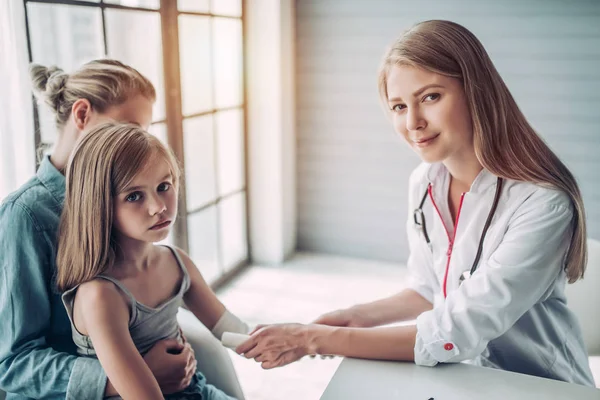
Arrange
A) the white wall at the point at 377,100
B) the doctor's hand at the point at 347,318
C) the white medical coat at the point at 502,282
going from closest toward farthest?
the white medical coat at the point at 502,282
the doctor's hand at the point at 347,318
the white wall at the point at 377,100

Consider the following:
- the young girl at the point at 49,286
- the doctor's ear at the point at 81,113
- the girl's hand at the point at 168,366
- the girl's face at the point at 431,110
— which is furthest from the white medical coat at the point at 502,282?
the doctor's ear at the point at 81,113

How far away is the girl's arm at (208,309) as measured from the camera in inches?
61.4

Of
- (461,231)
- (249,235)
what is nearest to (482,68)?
(461,231)

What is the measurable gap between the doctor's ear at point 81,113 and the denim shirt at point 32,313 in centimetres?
21

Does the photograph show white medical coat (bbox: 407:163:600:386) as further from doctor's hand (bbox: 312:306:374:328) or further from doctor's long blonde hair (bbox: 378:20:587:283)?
doctor's hand (bbox: 312:306:374:328)

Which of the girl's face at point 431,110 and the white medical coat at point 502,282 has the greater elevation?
the girl's face at point 431,110

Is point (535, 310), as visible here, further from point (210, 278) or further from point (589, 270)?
point (210, 278)

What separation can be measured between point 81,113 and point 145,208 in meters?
0.32

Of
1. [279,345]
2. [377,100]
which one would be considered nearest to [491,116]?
[279,345]

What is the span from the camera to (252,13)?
12.5ft

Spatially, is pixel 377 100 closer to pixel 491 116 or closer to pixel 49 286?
pixel 491 116

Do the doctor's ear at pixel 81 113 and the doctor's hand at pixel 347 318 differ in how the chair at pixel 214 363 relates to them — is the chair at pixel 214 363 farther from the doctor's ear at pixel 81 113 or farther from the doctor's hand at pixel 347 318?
the doctor's ear at pixel 81 113

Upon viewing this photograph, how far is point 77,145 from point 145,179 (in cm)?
17

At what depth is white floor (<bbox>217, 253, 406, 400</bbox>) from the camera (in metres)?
2.68
